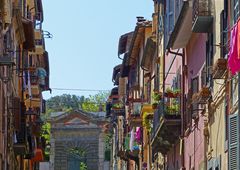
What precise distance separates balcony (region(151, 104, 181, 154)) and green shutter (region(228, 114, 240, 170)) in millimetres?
11443

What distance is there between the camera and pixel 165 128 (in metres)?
35.9

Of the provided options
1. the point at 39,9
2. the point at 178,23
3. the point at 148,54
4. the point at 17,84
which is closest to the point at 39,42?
the point at 148,54

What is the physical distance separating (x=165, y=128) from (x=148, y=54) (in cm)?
1590

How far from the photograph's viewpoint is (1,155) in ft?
123

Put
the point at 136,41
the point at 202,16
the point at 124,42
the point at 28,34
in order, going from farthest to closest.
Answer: the point at 124,42, the point at 136,41, the point at 28,34, the point at 202,16

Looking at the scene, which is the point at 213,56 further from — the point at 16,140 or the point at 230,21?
the point at 16,140

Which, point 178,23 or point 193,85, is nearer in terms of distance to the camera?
point 178,23

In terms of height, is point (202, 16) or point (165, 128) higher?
point (202, 16)

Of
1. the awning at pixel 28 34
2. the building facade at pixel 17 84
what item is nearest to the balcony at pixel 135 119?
the building facade at pixel 17 84

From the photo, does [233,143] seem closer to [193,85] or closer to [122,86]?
[193,85]

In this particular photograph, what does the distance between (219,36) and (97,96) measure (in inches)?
4514

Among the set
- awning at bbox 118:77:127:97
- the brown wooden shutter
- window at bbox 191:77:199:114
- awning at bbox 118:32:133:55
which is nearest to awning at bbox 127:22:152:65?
awning at bbox 118:32:133:55

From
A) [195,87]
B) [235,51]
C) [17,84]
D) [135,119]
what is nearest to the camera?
[235,51]

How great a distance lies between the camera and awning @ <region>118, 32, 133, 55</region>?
64312mm
